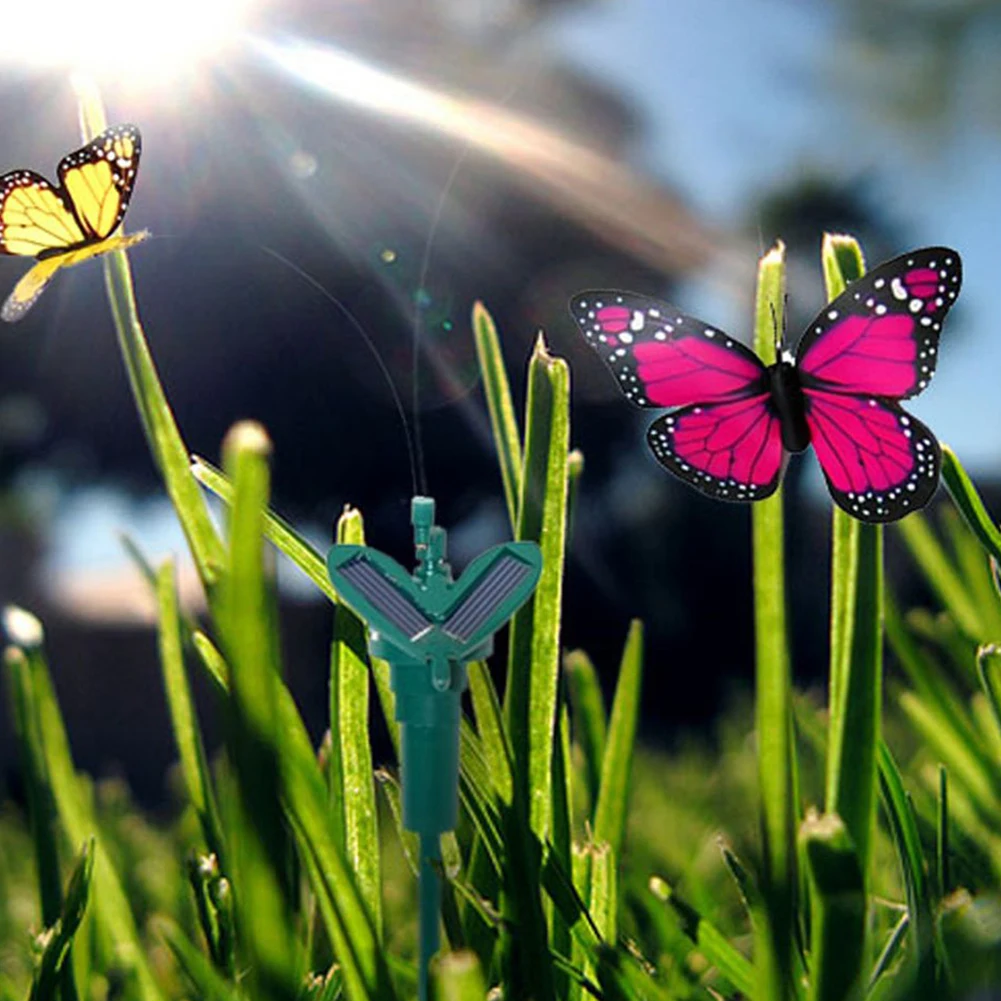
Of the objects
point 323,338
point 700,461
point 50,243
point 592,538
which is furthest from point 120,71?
point 592,538

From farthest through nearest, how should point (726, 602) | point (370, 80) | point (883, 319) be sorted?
point (726, 602) → point (370, 80) → point (883, 319)

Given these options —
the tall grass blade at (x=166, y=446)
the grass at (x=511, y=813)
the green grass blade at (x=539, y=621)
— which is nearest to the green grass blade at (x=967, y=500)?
the grass at (x=511, y=813)

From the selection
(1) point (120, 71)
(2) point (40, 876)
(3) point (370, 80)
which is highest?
(1) point (120, 71)

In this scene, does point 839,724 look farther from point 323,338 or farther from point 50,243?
point 323,338

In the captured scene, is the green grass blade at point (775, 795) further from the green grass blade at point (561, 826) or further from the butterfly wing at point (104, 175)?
the butterfly wing at point (104, 175)

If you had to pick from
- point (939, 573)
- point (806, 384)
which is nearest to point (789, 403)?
point (806, 384)

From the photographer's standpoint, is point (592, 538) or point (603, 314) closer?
point (603, 314)

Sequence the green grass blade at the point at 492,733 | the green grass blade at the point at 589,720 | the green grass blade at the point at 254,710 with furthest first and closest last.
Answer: the green grass blade at the point at 589,720, the green grass blade at the point at 492,733, the green grass blade at the point at 254,710
